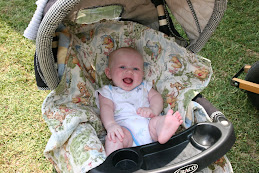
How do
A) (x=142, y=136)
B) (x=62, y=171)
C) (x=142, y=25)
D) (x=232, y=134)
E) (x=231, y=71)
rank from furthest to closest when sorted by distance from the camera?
(x=231, y=71) → (x=142, y=25) → (x=142, y=136) → (x=62, y=171) → (x=232, y=134)

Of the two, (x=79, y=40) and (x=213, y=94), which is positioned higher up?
(x=79, y=40)

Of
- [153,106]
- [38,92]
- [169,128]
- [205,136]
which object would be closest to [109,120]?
[153,106]

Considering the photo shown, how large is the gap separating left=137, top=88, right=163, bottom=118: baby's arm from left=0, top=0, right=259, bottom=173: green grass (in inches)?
23.2

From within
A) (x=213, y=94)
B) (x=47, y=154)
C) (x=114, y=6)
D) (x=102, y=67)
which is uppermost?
(x=114, y=6)

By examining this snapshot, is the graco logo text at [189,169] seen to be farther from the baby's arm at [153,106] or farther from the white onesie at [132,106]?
the baby's arm at [153,106]

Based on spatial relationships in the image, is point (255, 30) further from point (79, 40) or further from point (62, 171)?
point (62, 171)

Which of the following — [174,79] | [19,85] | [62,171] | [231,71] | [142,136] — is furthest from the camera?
[231,71]

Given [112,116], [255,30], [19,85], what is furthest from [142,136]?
[255,30]

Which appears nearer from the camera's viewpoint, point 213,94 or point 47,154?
point 47,154

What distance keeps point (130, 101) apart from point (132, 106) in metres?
0.04

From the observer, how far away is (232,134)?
1.28 m

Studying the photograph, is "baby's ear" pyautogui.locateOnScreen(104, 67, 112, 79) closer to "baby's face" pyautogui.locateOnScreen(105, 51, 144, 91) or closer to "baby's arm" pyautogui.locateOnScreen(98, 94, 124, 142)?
"baby's face" pyautogui.locateOnScreen(105, 51, 144, 91)

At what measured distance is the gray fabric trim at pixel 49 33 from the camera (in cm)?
118

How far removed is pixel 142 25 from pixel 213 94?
33.3 inches
